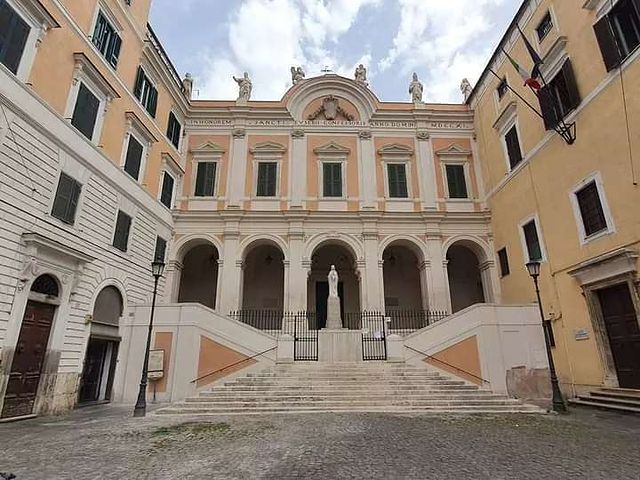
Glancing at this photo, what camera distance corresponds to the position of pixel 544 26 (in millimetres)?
13359

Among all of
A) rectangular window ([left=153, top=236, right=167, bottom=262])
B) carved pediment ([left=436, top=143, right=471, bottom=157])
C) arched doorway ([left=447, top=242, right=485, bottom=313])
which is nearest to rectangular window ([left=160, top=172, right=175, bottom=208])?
rectangular window ([left=153, top=236, right=167, bottom=262])

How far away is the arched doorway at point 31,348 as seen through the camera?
8.57 m

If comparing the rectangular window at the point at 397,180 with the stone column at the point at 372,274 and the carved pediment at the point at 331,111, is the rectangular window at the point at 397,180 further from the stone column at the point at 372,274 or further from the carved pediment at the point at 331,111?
the carved pediment at the point at 331,111

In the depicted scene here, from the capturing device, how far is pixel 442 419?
7.89 metres

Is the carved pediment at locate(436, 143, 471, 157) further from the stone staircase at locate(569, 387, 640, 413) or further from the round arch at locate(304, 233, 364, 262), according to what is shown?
the stone staircase at locate(569, 387, 640, 413)

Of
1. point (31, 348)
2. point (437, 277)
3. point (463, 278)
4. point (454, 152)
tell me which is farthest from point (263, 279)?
point (454, 152)

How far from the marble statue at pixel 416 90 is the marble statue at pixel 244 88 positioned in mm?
8900

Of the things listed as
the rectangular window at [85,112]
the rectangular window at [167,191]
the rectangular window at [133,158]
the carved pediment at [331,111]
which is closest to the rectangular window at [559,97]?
the carved pediment at [331,111]

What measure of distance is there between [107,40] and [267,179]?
8276mm

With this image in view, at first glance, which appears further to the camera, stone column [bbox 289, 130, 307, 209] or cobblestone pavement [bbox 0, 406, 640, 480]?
stone column [bbox 289, 130, 307, 209]

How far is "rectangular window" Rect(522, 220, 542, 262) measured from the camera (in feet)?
43.8

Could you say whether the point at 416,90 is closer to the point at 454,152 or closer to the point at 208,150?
the point at 454,152

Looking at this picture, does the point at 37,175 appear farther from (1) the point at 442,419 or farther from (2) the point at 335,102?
(2) the point at 335,102

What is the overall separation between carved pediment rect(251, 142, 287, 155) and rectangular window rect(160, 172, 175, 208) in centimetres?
429
